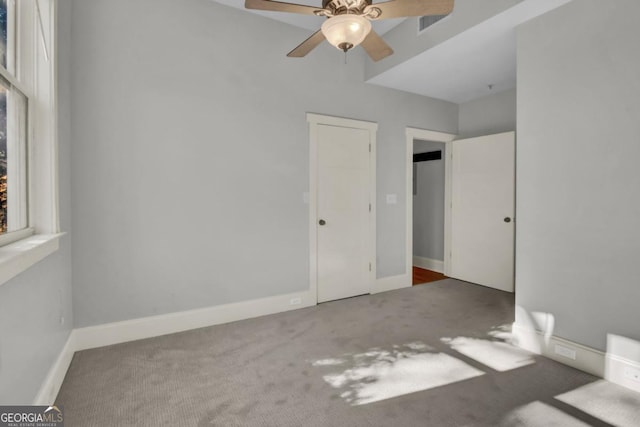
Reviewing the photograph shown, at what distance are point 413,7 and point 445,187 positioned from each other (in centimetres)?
372

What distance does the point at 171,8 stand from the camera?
2824 millimetres

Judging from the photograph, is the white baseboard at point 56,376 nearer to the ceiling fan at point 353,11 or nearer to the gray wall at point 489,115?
the ceiling fan at point 353,11

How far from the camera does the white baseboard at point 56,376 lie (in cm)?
167

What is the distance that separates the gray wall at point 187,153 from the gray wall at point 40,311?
160 mm

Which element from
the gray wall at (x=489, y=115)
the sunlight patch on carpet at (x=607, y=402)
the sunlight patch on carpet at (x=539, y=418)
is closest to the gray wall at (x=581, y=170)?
the sunlight patch on carpet at (x=607, y=402)

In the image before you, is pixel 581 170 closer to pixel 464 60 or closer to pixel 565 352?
pixel 565 352

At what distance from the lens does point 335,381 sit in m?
2.12

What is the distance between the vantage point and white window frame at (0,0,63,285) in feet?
5.78

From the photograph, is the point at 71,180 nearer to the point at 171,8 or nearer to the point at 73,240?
the point at 73,240

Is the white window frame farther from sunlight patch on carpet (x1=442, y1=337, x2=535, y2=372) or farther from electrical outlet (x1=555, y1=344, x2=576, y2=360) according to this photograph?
electrical outlet (x1=555, y1=344, x2=576, y2=360)

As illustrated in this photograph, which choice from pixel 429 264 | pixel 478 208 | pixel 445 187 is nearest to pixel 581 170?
pixel 478 208

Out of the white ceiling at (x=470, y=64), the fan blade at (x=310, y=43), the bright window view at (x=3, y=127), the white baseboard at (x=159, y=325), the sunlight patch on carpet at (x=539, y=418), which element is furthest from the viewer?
the white ceiling at (x=470, y=64)

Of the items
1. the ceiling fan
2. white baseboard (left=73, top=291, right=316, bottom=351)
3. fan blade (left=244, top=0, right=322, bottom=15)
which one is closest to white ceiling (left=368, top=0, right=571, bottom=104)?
the ceiling fan

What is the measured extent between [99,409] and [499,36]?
410cm
